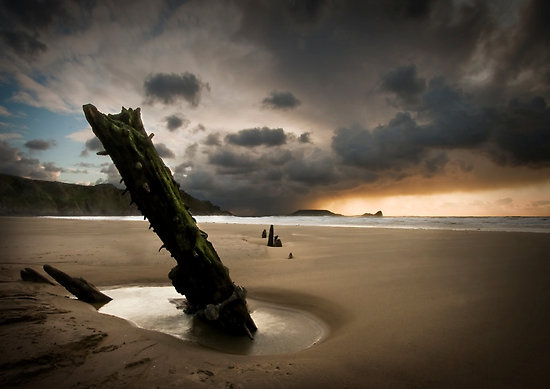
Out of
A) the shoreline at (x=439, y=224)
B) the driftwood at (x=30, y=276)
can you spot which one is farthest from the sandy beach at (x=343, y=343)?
the shoreline at (x=439, y=224)

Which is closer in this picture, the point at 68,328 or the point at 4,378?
the point at 4,378

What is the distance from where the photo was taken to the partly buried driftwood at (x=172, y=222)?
403 cm

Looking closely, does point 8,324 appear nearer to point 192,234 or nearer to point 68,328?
point 68,328

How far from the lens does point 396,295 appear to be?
18.5 ft

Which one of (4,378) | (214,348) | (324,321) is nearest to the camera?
(4,378)

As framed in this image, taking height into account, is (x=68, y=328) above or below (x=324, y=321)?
above

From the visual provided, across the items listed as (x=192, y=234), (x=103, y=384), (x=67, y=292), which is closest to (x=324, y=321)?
(x=192, y=234)

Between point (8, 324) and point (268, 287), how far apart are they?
4.63 meters

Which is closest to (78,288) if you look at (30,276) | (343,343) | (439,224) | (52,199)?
(30,276)

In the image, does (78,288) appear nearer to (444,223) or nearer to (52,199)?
(444,223)

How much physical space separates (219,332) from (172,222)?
1.77 m

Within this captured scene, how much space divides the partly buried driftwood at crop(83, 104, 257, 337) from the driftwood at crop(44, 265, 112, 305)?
2.14 meters

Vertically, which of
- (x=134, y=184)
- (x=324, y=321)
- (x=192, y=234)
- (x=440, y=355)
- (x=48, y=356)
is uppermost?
(x=134, y=184)

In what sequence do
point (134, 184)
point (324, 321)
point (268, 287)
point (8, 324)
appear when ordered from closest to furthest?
1. point (8, 324)
2. point (134, 184)
3. point (324, 321)
4. point (268, 287)
